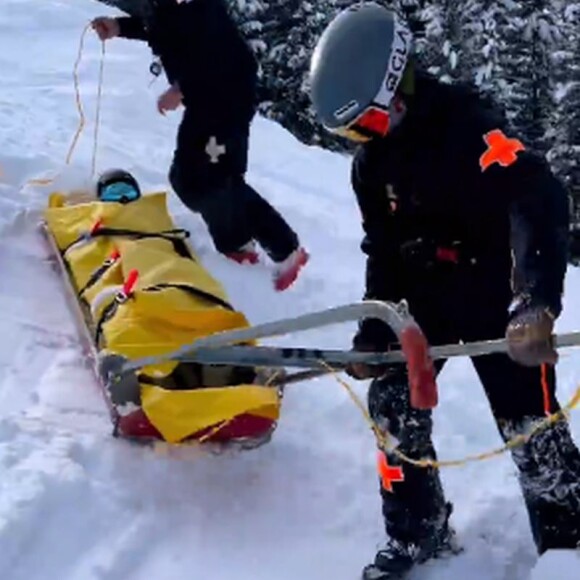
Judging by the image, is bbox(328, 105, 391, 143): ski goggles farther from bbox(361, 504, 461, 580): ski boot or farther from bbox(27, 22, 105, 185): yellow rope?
bbox(27, 22, 105, 185): yellow rope

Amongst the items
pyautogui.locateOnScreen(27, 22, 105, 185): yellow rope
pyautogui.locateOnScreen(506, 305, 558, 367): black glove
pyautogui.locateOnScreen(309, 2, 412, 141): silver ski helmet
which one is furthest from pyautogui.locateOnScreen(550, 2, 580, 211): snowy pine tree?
pyautogui.locateOnScreen(506, 305, 558, 367): black glove

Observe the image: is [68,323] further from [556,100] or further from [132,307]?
[556,100]

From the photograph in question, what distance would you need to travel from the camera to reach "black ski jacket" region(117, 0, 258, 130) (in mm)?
5578

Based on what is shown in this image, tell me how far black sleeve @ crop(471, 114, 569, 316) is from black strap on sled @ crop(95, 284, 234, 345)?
1.83 m

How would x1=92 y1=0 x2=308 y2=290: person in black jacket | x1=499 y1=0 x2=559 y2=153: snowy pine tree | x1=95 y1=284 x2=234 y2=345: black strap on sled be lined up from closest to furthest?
x1=95 y1=284 x2=234 y2=345: black strap on sled < x1=92 y1=0 x2=308 y2=290: person in black jacket < x1=499 y1=0 x2=559 y2=153: snowy pine tree

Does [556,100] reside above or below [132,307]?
below

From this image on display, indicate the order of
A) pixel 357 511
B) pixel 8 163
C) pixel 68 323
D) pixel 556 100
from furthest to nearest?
pixel 556 100
pixel 8 163
pixel 68 323
pixel 357 511

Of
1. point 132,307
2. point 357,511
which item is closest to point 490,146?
point 357,511

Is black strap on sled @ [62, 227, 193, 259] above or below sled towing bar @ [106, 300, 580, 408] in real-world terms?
below

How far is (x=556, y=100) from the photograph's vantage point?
2450 centimetres

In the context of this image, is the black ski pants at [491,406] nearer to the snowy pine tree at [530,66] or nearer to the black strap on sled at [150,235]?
the black strap on sled at [150,235]

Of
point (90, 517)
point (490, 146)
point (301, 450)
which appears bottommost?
point (301, 450)

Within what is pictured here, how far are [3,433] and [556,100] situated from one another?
71.4 feet

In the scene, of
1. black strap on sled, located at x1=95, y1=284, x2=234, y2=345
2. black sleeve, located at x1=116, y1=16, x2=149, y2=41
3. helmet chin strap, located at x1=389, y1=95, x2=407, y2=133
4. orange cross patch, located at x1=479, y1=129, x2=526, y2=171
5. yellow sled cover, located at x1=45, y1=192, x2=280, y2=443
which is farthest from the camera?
black sleeve, located at x1=116, y1=16, x2=149, y2=41
